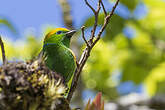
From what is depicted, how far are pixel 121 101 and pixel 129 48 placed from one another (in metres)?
0.94

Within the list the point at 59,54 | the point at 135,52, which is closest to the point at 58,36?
the point at 59,54

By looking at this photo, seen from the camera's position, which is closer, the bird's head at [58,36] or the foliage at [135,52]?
the bird's head at [58,36]

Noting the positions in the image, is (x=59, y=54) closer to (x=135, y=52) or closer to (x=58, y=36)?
(x=58, y=36)

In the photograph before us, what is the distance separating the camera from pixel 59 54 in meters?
3.11

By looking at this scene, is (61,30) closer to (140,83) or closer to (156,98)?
(156,98)

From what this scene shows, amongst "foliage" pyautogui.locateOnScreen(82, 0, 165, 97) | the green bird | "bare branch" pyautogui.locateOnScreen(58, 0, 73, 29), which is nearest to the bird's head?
the green bird

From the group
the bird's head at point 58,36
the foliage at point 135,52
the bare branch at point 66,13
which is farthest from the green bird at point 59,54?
the bare branch at point 66,13

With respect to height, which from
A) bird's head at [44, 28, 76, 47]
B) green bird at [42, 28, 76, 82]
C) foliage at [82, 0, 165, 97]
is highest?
bird's head at [44, 28, 76, 47]

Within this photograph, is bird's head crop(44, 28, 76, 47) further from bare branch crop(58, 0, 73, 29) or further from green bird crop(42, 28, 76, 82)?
bare branch crop(58, 0, 73, 29)

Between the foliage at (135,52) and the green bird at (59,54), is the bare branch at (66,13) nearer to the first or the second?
the foliage at (135,52)

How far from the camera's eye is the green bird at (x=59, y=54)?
9.51 ft

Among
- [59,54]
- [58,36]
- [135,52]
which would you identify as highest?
[58,36]

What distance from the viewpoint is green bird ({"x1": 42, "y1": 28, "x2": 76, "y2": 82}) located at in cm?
290

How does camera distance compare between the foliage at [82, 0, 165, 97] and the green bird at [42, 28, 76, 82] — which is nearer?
the green bird at [42, 28, 76, 82]
